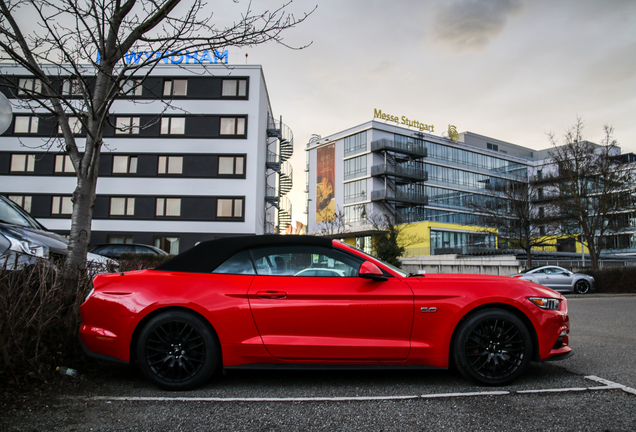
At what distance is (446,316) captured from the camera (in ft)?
13.3

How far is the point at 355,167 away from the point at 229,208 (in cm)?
3399

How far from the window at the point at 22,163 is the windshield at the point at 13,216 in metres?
31.4

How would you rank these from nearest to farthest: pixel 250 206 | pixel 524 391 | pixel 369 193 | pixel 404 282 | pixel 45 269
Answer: pixel 524 391 → pixel 404 282 → pixel 45 269 → pixel 250 206 → pixel 369 193

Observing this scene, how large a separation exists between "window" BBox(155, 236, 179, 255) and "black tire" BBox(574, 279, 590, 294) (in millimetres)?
24837

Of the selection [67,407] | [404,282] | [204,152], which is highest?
[204,152]

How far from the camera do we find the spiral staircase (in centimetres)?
3859

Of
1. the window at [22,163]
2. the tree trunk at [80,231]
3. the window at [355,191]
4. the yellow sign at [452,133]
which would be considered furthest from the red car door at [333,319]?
the yellow sign at [452,133]

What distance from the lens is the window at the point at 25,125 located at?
33906 millimetres

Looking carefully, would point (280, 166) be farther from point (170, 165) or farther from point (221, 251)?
point (221, 251)

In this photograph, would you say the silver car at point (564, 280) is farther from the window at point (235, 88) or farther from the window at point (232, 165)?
the window at point (235, 88)

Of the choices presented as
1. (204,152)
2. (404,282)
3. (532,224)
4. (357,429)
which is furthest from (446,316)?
(204,152)

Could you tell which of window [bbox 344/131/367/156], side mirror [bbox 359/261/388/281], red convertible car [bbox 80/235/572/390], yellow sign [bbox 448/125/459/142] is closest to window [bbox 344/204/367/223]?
window [bbox 344/131/367/156]

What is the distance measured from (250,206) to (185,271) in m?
28.5

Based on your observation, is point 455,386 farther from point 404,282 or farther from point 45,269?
point 45,269
